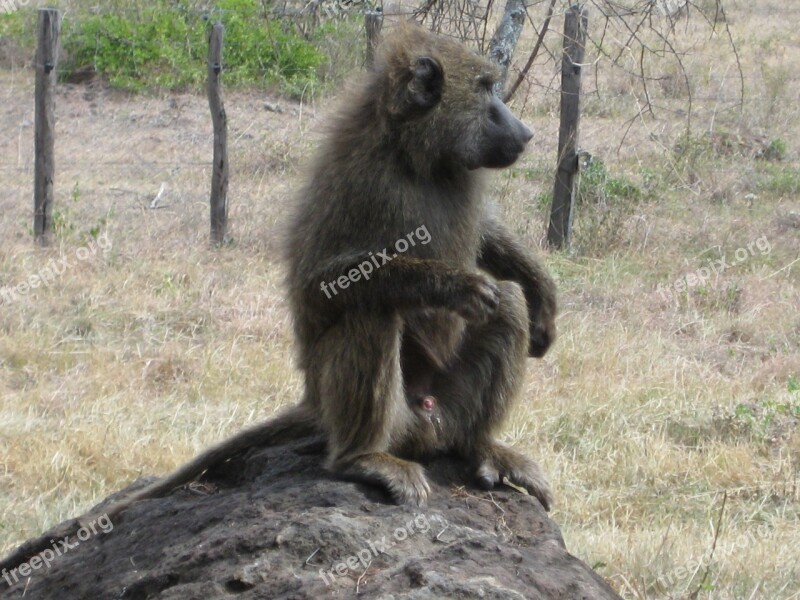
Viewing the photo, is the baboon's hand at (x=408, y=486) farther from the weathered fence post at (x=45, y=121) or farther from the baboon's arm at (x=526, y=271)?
→ the weathered fence post at (x=45, y=121)

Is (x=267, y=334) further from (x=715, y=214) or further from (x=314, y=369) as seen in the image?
(x=715, y=214)

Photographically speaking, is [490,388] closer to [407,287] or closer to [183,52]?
[407,287]

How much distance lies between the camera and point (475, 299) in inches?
145

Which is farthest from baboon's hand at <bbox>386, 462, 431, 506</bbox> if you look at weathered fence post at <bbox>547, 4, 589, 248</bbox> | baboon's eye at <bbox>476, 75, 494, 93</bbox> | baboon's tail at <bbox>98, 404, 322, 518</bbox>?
weathered fence post at <bbox>547, 4, 589, 248</bbox>

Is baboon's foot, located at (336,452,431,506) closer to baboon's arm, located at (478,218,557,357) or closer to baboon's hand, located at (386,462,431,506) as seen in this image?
baboon's hand, located at (386,462,431,506)

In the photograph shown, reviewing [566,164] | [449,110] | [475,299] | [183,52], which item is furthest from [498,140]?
[183,52]

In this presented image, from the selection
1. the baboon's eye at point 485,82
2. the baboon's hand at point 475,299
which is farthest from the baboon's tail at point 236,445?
the baboon's eye at point 485,82

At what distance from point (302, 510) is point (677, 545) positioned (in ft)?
7.31

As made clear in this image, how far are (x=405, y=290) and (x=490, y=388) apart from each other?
0.59m

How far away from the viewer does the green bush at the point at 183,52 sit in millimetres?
14609

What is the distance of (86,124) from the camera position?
13766mm

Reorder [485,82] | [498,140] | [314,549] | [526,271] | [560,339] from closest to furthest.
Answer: [314,549] < [498,140] < [485,82] < [526,271] < [560,339]

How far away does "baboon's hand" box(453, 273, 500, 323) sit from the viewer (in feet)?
12.1

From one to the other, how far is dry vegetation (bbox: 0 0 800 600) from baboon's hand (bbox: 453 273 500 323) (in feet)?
4.93
